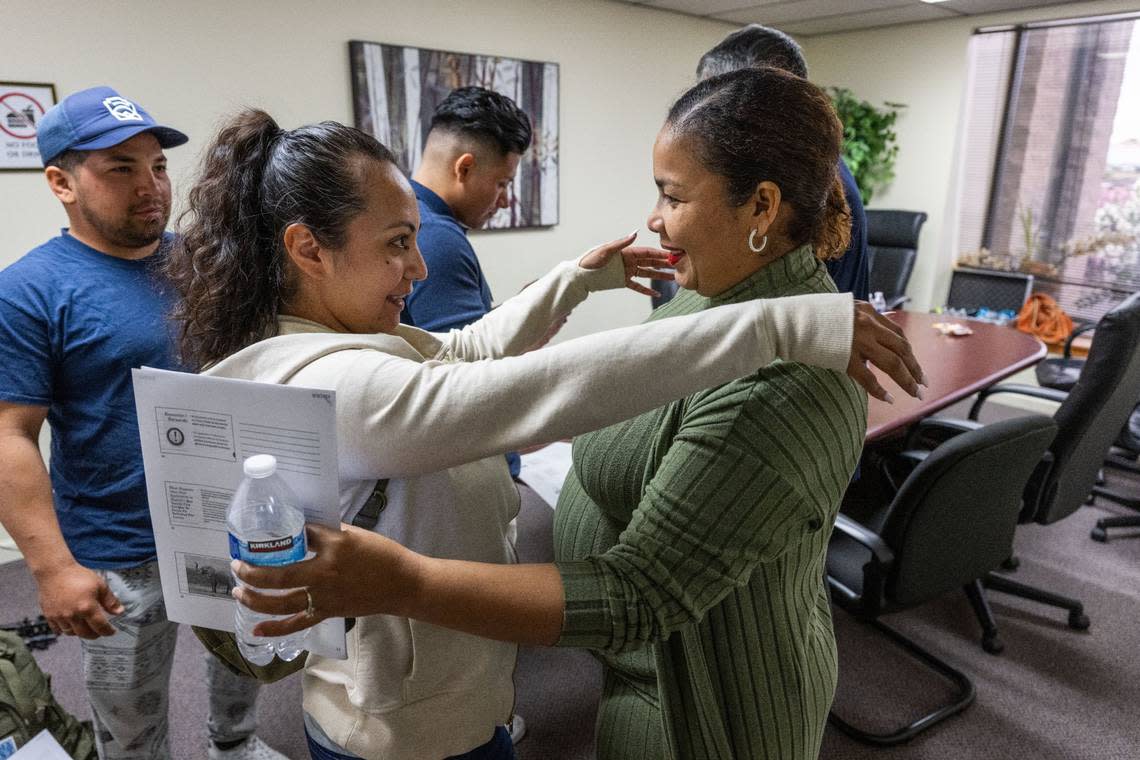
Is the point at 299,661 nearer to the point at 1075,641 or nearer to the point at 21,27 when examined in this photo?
the point at 1075,641

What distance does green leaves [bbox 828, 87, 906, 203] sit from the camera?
5359 millimetres

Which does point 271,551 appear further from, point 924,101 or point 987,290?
point 924,101

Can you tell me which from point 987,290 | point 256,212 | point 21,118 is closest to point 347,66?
point 21,118

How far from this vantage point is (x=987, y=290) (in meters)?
5.06

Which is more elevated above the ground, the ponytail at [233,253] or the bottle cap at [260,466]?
the ponytail at [233,253]

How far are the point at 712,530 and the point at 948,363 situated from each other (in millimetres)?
2502

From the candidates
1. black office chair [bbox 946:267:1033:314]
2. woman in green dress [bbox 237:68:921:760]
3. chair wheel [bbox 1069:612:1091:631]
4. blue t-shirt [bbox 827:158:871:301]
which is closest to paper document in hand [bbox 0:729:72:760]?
woman in green dress [bbox 237:68:921:760]

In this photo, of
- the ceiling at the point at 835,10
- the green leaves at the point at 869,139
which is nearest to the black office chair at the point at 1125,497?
the green leaves at the point at 869,139

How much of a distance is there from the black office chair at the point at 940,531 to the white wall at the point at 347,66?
67.8 inches

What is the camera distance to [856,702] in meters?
2.17

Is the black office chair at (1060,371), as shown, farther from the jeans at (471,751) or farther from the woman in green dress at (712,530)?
the jeans at (471,751)

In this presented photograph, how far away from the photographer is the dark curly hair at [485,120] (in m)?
1.97

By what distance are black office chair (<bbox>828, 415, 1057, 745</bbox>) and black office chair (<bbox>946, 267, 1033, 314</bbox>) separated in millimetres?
3437

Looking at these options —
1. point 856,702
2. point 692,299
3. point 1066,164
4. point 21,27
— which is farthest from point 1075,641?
point 21,27
